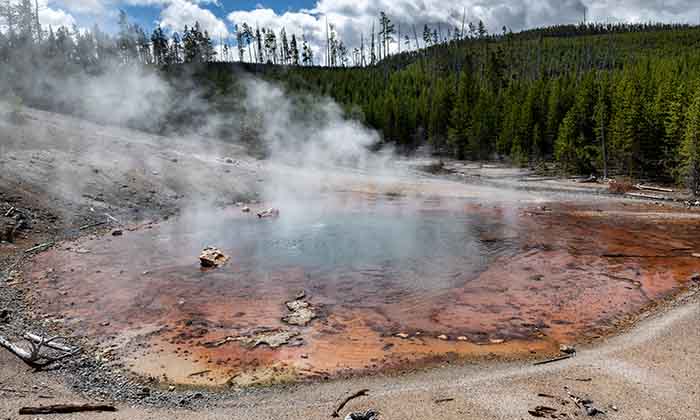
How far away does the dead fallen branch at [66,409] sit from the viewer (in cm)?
672

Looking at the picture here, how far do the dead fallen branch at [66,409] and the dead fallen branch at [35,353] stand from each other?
200 cm

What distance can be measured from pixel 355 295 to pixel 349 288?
565 millimetres

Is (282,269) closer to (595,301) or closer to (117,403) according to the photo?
(117,403)

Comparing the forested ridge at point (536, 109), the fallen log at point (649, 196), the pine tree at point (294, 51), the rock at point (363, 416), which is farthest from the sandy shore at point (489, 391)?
the pine tree at point (294, 51)

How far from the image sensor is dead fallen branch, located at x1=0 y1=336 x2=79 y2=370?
854 centimetres

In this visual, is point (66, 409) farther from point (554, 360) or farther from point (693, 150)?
point (693, 150)

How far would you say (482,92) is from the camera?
56844 millimetres

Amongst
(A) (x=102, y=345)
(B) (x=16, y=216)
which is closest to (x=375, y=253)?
(A) (x=102, y=345)

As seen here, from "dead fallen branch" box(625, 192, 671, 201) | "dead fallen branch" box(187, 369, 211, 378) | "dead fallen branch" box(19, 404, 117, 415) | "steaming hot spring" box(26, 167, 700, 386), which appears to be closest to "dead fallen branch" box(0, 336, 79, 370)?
"steaming hot spring" box(26, 167, 700, 386)

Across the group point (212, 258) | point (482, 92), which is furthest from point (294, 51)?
point (212, 258)

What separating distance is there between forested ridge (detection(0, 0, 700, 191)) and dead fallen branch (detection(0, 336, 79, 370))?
110ft

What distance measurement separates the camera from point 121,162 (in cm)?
2686

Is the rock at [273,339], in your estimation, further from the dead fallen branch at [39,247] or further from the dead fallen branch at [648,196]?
the dead fallen branch at [648,196]

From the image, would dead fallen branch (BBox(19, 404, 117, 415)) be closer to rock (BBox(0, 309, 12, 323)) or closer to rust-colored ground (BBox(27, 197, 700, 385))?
rust-colored ground (BBox(27, 197, 700, 385))
